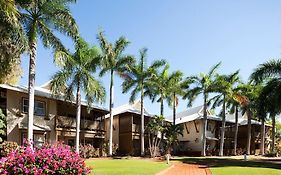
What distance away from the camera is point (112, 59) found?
1560 inches

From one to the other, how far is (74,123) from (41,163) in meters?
25.6

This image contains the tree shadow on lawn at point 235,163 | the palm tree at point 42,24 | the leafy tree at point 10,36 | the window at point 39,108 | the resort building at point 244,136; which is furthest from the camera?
the resort building at point 244,136

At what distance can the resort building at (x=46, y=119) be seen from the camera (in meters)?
31.7

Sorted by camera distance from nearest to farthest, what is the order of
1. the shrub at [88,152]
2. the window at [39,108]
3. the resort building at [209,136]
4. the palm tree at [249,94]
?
the window at [39,108], the shrub at [88,152], the palm tree at [249,94], the resort building at [209,136]

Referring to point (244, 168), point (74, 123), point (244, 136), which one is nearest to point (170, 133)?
point (74, 123)

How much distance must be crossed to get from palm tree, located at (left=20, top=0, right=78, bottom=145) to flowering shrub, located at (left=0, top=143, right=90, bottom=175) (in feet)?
42.7

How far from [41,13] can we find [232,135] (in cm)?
4167

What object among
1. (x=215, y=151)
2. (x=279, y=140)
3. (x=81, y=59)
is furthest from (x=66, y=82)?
(x=279, y=140)

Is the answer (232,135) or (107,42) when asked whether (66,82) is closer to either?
(107,42)

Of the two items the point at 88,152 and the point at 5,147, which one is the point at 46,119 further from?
the point at 5,147

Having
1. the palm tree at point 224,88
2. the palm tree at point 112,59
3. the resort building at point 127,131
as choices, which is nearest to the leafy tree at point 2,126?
the palm tree at point 112,59

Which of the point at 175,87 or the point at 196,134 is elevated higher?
the point at 175,87

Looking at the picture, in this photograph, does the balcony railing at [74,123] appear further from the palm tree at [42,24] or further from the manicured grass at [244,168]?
the manicured grass at [244,168]

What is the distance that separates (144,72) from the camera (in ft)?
141
